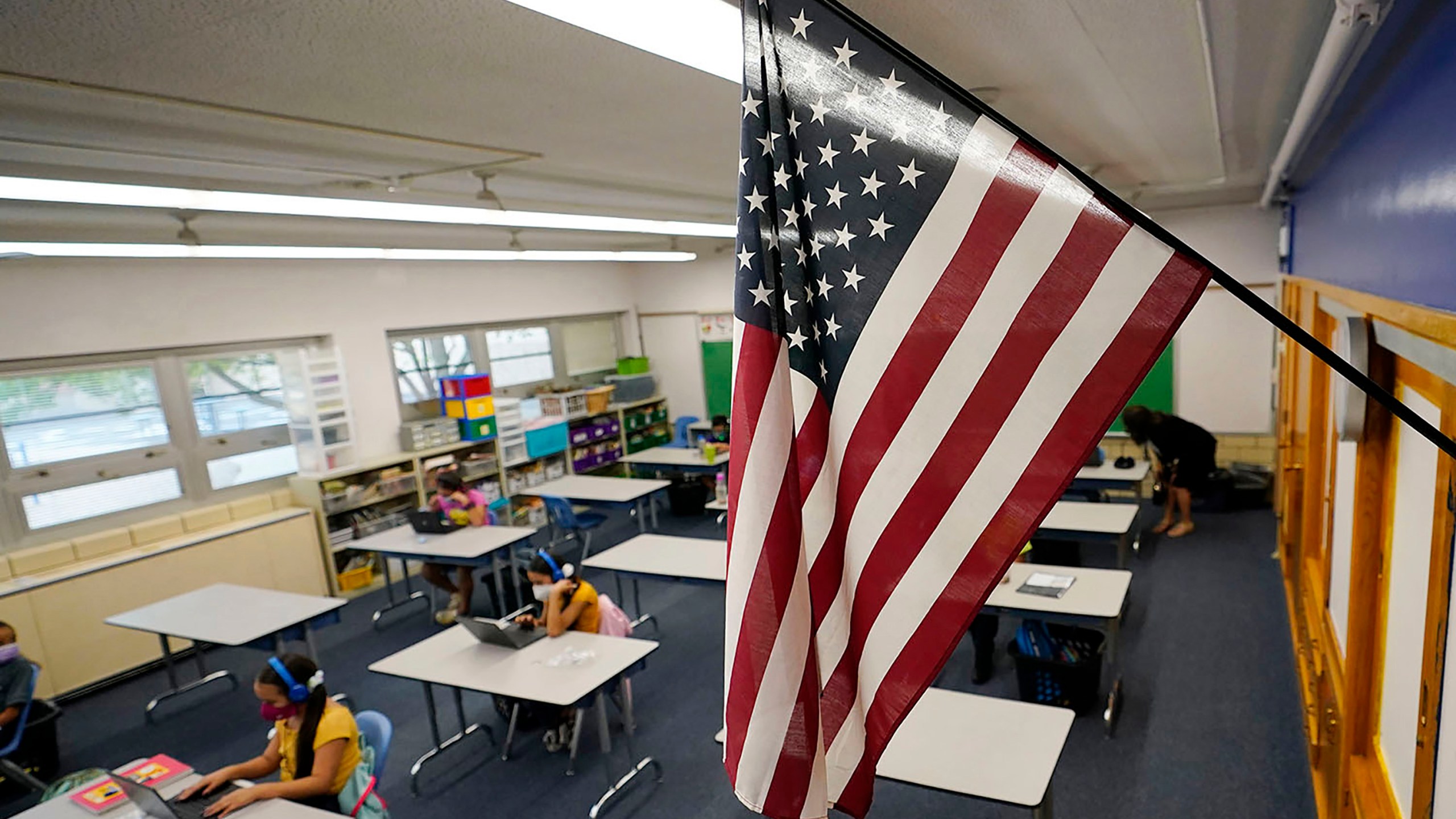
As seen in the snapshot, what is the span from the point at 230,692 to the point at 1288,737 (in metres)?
7.38

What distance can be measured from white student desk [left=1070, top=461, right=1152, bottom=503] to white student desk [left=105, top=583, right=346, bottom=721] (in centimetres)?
618

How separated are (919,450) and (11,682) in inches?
238

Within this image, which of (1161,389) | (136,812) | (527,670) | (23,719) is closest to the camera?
(136,812)

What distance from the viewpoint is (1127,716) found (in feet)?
15.1

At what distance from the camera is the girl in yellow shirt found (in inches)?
130

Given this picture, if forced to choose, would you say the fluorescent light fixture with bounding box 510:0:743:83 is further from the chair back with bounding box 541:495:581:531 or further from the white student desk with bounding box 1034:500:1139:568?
the chair back with bounding box 541:495:581:531

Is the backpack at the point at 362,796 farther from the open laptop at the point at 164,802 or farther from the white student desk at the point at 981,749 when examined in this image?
the white student desk at the point at 981,749

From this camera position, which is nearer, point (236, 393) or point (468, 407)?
point (236, 393)

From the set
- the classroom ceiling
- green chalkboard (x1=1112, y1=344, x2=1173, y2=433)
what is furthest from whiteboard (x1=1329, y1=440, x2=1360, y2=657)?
green chalkboard (x1=1112, y1=344, x2=1173, y2=433)

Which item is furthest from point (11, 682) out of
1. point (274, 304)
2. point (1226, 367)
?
point (1226, 367)

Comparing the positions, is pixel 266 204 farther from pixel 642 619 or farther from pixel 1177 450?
A: pixel 1177 450

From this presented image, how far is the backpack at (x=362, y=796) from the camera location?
11.2 ft

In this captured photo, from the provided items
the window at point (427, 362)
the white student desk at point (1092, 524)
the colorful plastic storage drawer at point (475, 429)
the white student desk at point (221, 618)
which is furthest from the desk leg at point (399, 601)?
the white student desk at point (1092, 524)

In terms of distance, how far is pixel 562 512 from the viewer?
7.46 metres
